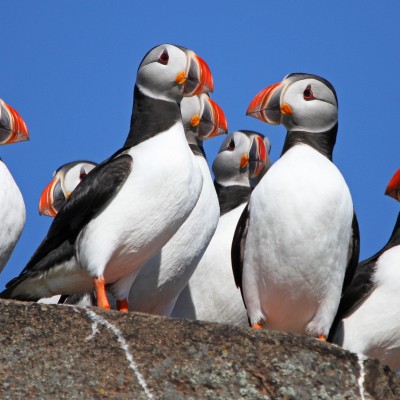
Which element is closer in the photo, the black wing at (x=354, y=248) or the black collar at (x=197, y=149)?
the black wing at (x=354, y=248)

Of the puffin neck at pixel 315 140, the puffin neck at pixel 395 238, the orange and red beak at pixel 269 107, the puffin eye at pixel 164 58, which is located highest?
the puffin eye at pixel 164 58

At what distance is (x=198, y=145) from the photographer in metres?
8.70

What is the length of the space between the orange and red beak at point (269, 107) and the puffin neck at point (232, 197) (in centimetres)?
120

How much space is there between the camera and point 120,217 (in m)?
6.71

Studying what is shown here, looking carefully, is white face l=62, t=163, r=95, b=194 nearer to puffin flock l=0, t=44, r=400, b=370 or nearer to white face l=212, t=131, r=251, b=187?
puffin flock l=0, t=44, r=400, b=370

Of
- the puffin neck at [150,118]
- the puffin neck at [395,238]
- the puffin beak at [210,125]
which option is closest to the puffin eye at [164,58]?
the puffin neck at [150,118]

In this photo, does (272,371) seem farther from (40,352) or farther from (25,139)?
(25,139)

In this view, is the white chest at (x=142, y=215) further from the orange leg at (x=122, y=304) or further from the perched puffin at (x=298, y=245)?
the perched puffin at (x=298, y=245)

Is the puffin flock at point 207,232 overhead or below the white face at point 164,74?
below

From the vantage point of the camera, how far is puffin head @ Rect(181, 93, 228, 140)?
28.7ft

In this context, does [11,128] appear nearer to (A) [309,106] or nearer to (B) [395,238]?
(A) [309,106]

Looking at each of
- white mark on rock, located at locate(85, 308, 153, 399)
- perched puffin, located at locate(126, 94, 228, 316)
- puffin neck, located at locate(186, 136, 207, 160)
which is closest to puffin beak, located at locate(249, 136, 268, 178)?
puffin neck, located at locate(186, 136, 207, 160)

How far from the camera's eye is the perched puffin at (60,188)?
854 centimetres

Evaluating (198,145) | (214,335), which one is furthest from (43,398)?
(198,145)
